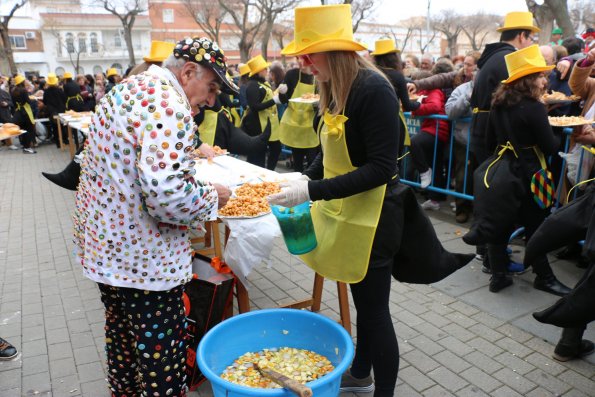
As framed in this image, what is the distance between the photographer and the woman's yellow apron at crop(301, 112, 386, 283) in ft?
7.39

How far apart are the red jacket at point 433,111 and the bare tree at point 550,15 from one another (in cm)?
1097

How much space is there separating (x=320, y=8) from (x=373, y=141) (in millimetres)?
684

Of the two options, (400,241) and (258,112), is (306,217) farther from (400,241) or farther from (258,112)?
(258,112)

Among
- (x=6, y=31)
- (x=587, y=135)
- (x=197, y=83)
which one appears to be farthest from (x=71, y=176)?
(x=6, y=31)

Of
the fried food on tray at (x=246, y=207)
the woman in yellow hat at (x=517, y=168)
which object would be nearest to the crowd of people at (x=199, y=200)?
the woman in yellow hat at (x=517, y=168)

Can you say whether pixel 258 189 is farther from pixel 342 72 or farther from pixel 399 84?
pixel 399 84

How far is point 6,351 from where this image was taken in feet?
10.9

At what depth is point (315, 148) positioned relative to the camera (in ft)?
25.4

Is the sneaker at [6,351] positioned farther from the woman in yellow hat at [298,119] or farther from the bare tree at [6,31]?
the bare tree at [6,31]

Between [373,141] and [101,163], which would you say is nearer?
[101,163]

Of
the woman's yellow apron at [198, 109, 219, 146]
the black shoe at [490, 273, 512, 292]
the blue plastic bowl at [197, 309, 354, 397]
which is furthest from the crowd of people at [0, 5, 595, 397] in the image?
the woman's yellow apron at [198, 109, 219, 146]

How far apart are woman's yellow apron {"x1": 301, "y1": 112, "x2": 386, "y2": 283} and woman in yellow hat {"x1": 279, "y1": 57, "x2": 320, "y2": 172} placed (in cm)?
498

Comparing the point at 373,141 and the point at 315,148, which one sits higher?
the point at 373,141

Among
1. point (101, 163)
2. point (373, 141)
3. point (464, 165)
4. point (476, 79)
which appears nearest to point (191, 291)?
point (101, 163)
